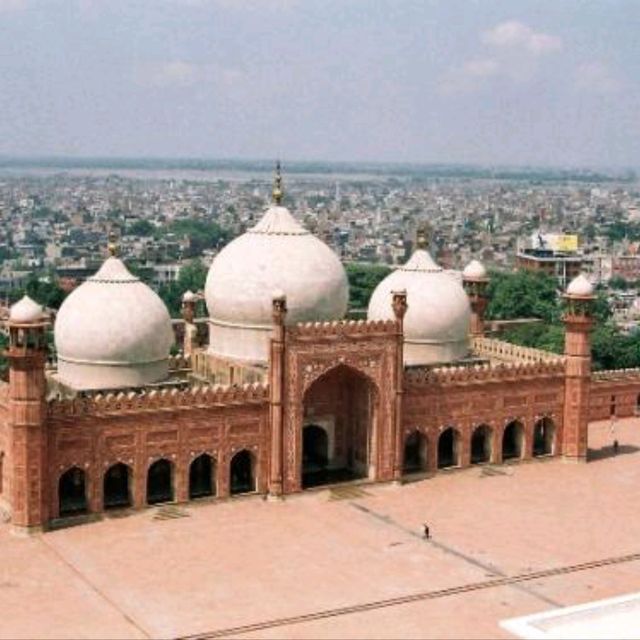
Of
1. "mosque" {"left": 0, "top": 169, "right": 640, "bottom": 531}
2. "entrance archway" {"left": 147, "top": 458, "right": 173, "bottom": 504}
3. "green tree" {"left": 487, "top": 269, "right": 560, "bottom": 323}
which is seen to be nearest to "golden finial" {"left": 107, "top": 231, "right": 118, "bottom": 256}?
"mosque" {"left": 0, "top": 169, "right": 640, "bottom": 531}

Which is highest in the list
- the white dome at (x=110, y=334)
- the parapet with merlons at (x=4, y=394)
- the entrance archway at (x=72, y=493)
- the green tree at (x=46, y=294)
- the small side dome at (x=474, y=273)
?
the small side dome at (x=474, y=273)

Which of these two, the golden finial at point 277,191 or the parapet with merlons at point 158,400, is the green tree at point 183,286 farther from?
the parapet with merlons at point 158,400

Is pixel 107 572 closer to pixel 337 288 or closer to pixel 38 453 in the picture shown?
pixel 38 453

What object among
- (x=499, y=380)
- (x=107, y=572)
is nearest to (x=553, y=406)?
(x=499, y=380)

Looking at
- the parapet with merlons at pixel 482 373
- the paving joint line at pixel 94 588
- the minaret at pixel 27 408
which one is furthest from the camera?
the parapet with merlons at pixel 482 373

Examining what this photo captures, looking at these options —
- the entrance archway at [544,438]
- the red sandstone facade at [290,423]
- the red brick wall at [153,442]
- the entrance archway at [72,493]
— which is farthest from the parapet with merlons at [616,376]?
the entrance archway at [72,493]

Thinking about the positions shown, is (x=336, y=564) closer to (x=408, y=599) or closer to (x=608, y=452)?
(x=408, y=599)

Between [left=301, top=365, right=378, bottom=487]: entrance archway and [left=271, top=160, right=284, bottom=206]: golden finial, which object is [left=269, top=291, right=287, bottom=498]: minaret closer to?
[left=301, top=365, right=378, bottom=487]: entrance archway
